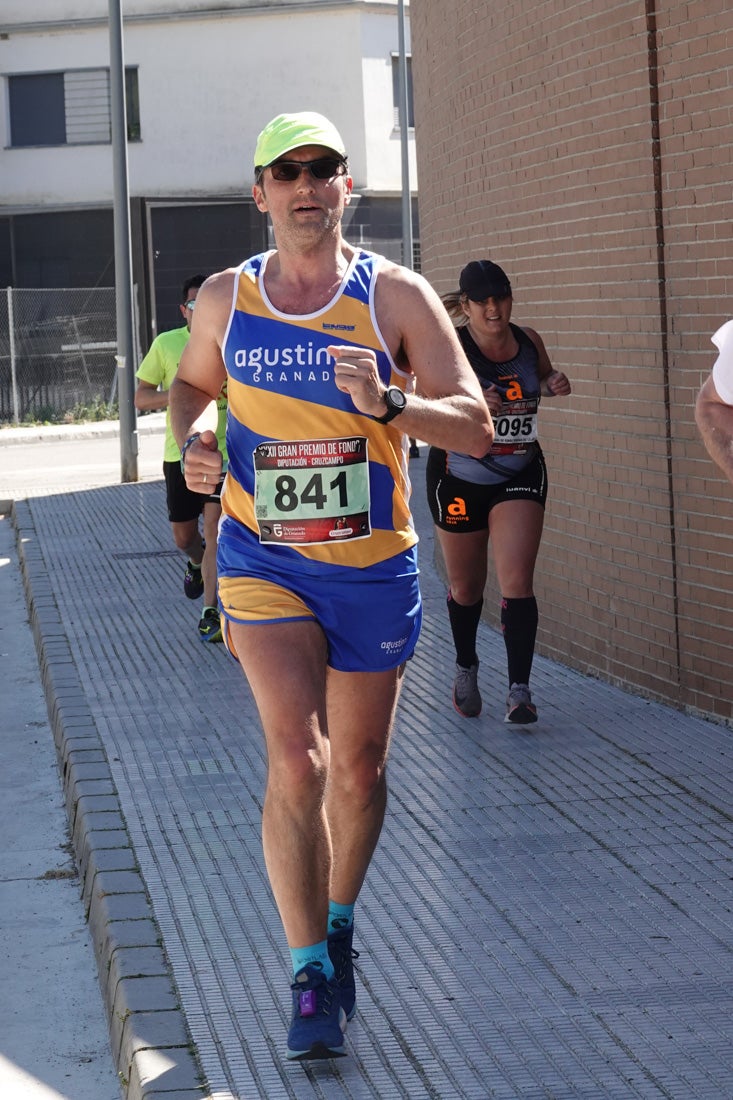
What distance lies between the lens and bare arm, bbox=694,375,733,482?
424 cm

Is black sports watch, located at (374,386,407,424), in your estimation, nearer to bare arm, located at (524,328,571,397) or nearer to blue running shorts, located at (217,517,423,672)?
blue running shorts, located at (217,517,423,672)

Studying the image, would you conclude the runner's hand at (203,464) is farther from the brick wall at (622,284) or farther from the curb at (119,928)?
the brick wall at (622,284)

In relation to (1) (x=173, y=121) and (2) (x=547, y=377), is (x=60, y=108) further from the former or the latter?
(2) (x=547, y=377)

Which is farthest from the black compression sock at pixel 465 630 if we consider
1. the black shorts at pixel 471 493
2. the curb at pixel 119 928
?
the curb at pixel 119 928

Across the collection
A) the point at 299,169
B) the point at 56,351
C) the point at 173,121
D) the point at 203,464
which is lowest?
the point at 203,464

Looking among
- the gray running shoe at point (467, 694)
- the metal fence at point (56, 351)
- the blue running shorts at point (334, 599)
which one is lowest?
the gray running shoe at point (467, 694)

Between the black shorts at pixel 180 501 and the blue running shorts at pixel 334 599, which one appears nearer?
the blue running shorts at pixel 334 599

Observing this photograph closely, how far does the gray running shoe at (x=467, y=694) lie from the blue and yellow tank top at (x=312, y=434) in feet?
11.7

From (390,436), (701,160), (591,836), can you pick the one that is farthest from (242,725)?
(390,436)

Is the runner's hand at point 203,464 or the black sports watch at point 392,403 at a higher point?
the black sports watch at point 392,403

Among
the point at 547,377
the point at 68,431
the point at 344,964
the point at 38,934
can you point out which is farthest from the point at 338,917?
the point at 68,431

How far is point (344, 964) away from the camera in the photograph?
4441 millimetres

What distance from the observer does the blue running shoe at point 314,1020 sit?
4211 millimetres

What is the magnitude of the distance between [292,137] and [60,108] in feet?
111
